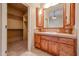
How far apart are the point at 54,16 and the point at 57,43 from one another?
1360mm

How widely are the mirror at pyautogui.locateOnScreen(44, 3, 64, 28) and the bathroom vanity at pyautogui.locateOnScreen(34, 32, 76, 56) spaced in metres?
0.59

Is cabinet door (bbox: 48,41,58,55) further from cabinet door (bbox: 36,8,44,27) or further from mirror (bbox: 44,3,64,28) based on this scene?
cabinet door (bbox: 36,8,44,27)

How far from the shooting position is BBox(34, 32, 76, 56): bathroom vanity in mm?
2428

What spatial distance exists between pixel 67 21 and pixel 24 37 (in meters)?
4.74

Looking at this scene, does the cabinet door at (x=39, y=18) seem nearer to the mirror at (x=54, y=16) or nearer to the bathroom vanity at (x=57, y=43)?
the mirror at (x=54, y=16)

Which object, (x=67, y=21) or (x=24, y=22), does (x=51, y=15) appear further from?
(x=24, y=22)

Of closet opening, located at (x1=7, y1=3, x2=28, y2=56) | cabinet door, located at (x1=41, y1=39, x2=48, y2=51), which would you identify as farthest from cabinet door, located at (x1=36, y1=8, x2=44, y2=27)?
cabinet door, located at (x1=41, y1=39, x2=48, y2=51)

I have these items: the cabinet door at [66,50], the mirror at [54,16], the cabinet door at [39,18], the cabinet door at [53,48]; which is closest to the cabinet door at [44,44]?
the cabinet door at [53,48]

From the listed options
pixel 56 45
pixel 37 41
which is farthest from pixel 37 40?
pixel 56 45

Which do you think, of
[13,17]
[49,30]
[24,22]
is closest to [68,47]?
[49,30]

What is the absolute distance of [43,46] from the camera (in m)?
3.83

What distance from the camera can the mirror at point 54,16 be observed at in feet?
12.0

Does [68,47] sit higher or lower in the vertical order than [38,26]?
lower

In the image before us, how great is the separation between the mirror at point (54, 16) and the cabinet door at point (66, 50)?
1075 millimetres
